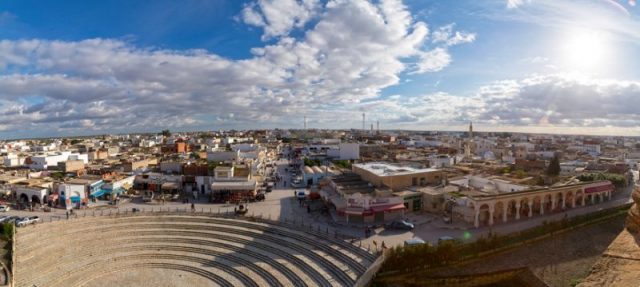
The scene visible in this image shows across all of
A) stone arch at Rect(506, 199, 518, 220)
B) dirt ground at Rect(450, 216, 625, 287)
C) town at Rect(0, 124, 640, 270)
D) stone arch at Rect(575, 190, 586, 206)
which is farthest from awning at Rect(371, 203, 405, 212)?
stone arch at Rect(575, 190, 586, 206)

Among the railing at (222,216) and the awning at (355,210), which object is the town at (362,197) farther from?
the railing at (222,216)

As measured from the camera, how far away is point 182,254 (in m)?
21.6

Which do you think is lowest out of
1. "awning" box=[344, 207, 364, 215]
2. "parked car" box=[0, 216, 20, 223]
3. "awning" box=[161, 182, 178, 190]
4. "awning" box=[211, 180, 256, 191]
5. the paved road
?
the paved road

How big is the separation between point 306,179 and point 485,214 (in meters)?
20.9

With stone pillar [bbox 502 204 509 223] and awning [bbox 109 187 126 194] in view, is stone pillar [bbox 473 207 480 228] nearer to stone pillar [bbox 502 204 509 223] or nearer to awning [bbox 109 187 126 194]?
stone pillar [bbox 502 204 509 223]

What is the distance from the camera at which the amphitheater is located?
18453mm

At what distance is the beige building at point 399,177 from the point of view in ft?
97.2

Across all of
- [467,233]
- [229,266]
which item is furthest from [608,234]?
[229,266]

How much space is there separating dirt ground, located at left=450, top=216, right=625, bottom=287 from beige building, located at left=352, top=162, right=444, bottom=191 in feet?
33.9

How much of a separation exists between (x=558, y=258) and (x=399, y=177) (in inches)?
489

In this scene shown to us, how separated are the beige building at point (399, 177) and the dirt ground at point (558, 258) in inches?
406

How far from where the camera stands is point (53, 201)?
3039cm

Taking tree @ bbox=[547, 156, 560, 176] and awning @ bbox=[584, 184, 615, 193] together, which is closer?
awning @ bbox=[584, 184, 615, 193]

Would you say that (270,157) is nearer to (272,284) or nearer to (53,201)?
(53,201)
